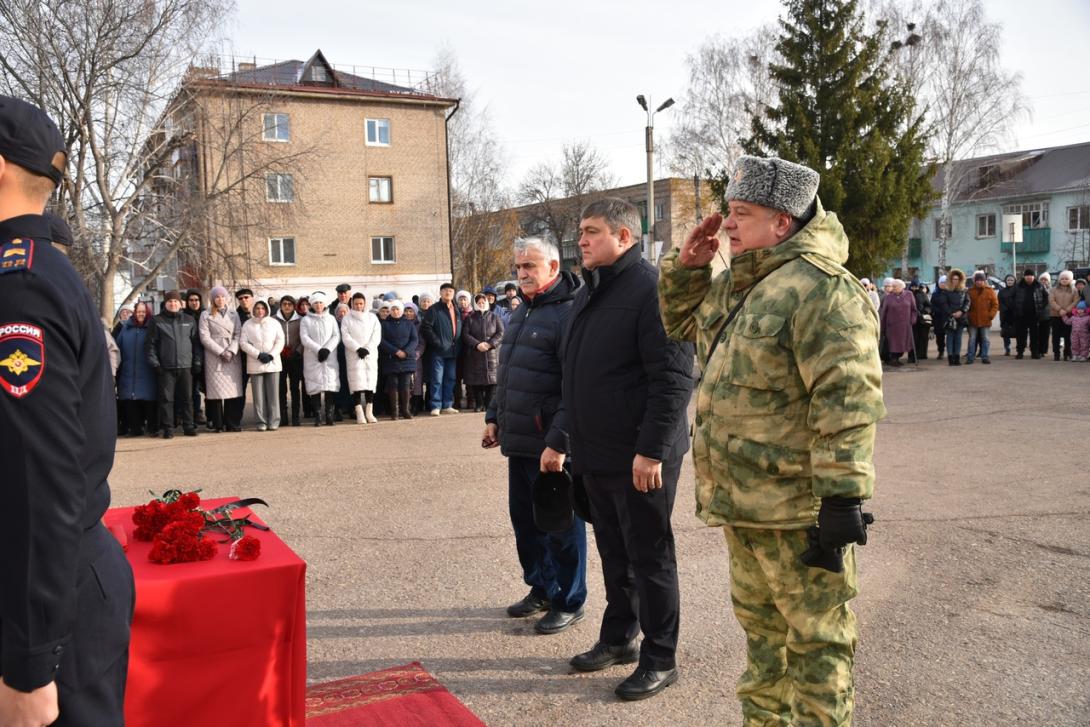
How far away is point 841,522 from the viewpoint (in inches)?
105

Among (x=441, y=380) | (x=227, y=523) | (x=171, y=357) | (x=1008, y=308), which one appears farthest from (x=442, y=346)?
(x=1008, y=308)

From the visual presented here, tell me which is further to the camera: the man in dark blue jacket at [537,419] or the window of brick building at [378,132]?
the window of brick building at [378,132]

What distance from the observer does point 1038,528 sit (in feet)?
21.0

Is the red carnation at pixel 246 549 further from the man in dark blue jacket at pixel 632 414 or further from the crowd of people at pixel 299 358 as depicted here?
A: the crowd of people at pixel 299 358

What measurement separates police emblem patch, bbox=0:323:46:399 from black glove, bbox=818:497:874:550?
2.11m

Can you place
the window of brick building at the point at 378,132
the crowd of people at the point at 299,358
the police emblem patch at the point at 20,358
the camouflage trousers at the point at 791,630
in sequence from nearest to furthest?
the police emblem patch at the point at 20,358
the camouflage trousers at the point at 791,630
the crowd of people at the point at 299,358
the window of brick building at the point at 378,132

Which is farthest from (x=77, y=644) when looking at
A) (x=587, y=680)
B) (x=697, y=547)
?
(x=697, y=547)

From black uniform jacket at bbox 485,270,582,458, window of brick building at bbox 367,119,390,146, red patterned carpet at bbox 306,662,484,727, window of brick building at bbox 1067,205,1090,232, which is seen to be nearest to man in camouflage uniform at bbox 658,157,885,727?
red patterned carpet at bbox 306,662,484,727

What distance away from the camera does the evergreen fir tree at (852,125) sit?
88.2 feet

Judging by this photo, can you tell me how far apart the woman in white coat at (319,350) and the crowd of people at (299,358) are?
0.01 meters

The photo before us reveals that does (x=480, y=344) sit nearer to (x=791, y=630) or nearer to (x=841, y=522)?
(x=791, y=630)

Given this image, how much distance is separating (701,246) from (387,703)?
241cm

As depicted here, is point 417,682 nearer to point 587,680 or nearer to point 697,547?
point 587,680

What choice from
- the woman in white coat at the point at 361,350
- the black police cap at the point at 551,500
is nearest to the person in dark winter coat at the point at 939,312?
the woman in white coat at the point at 361,350
